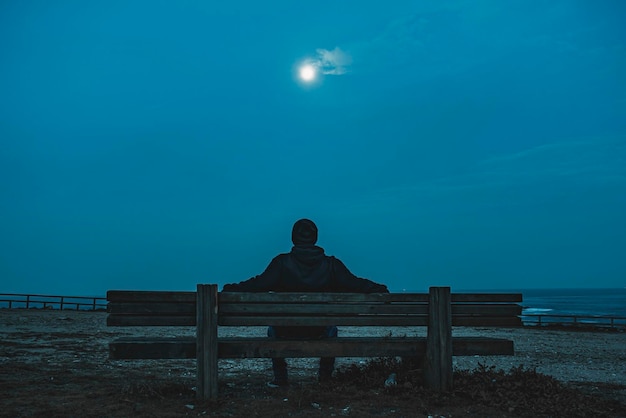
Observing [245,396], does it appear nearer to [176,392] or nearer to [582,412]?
[176,392]

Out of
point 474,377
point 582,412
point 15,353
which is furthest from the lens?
point 15,353

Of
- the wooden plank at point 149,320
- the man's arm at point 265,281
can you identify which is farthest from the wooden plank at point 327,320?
the man's arm at point 265,281

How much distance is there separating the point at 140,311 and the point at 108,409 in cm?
94

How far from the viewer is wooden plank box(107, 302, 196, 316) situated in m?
5.43

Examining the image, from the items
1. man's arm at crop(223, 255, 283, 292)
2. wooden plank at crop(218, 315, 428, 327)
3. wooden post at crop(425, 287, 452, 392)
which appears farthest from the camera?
man's arm at crop(223, 255, 283, 292)

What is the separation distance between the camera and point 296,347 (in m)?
5.66

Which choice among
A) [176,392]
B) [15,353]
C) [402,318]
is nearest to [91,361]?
[15,353]

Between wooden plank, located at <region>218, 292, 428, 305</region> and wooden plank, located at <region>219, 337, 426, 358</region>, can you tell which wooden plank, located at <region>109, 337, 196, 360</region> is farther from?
wooden plank, located at <region>218, 292, 428, 305</region>

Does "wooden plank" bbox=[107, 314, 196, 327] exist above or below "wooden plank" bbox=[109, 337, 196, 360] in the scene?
above

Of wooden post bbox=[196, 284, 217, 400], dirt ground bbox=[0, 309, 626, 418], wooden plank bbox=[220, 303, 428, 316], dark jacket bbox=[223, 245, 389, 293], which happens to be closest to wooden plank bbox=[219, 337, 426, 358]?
wooden post bbox=[196, 284, 217, 400]

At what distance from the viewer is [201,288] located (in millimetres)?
5461

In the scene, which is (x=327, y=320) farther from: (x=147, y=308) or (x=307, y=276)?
(x=147, y=308)

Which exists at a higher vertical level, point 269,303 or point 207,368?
point 269,303

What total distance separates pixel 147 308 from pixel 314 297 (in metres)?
1.68
